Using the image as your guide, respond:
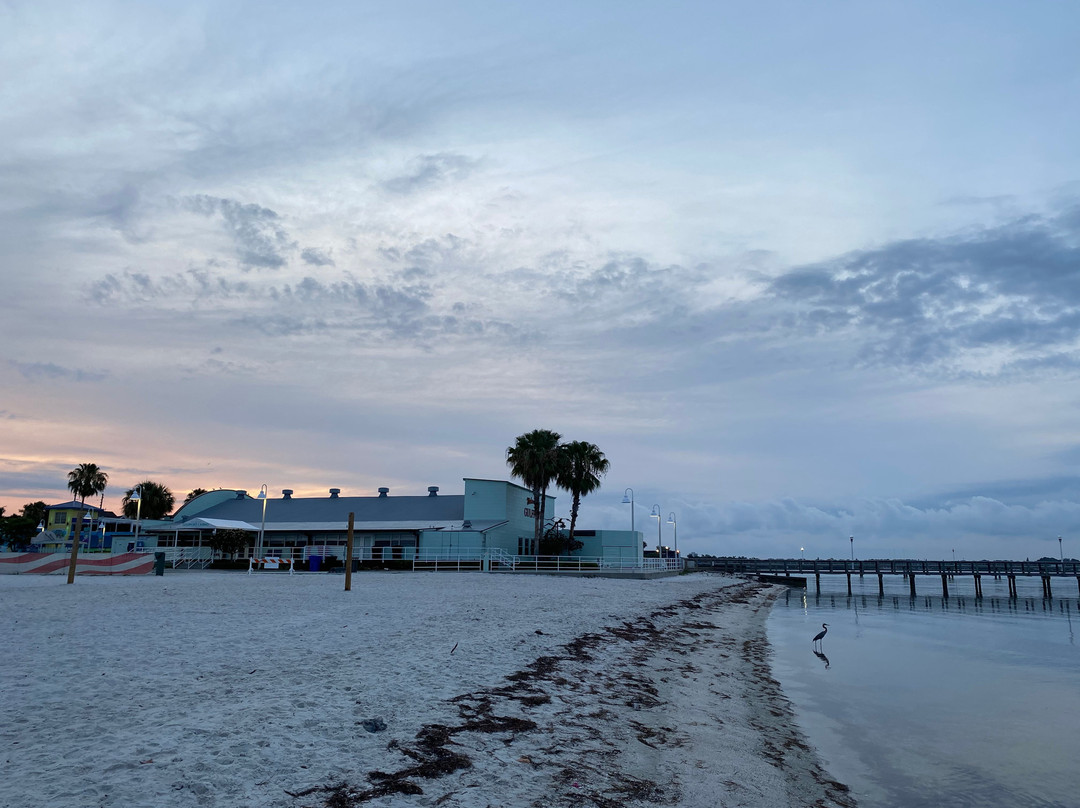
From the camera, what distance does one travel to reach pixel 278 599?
21641 millimetres

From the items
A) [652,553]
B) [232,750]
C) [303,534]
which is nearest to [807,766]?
[232,750]

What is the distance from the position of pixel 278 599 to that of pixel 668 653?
1147cm

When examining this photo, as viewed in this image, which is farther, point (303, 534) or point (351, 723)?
point (303, 534)

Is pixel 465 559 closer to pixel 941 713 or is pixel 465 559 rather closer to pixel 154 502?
pixel 941 713

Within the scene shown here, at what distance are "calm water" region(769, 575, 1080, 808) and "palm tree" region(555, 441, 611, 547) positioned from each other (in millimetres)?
29760

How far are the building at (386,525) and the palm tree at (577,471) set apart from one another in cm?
393

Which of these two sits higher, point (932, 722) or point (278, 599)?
point (278, 599)

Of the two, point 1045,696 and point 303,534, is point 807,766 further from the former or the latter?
point 303,534

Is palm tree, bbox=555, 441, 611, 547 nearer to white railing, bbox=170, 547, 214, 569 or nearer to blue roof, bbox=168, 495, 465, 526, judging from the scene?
blue roof, bbox=168, 495, 465, 526

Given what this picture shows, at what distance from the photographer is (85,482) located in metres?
103

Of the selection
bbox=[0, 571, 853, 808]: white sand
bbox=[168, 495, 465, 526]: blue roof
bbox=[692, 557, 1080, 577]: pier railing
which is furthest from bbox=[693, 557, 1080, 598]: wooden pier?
bbox=[0, 571, 853, 808]: white sand

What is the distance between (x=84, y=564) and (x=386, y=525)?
21.3 m

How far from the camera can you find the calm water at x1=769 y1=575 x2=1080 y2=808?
9867mm

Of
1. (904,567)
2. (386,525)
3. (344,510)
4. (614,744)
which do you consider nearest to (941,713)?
(614,744)
